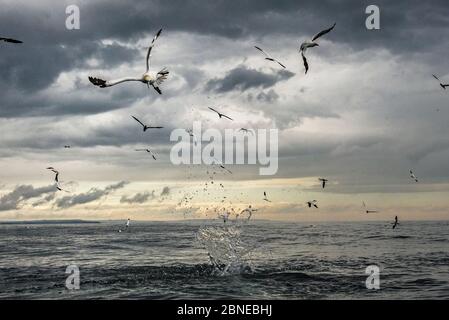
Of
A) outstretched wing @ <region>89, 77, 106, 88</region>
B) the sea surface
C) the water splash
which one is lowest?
the sea surface

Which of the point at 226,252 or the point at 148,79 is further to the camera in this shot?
the point at 226,252

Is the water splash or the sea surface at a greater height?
the water splash

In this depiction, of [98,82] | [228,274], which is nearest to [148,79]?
[98,82]

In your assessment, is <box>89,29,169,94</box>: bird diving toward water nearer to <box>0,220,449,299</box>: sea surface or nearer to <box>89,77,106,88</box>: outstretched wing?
<box>89,77,106,88</box>: outstretched wing

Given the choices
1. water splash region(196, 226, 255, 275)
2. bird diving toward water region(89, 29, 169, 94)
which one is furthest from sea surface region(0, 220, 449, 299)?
bird diving toward water region(89, 29, 169, 94)

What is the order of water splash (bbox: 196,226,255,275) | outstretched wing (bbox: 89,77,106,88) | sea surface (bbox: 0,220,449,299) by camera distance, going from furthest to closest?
1. water splash (bbox: 196,226,255,275)
2. sea surface (bbox: 0,220,449,299)
3. outstretched wing (bbox: 89,77,106,88)

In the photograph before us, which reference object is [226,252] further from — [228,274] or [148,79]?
[148,79]
